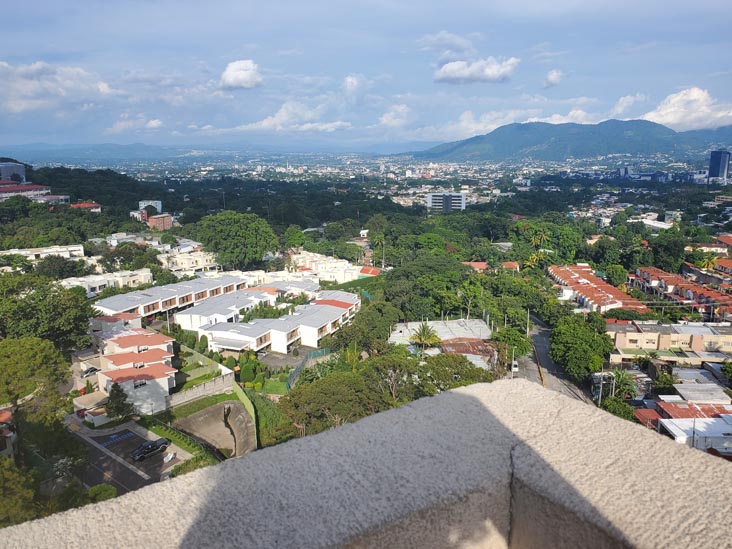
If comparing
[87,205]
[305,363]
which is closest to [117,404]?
[305,363]

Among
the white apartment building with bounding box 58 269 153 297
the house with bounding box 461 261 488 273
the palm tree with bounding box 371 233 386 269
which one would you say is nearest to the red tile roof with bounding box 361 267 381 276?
the house with bounding box 461 261 488 273

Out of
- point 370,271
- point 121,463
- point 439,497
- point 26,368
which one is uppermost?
point 439,497

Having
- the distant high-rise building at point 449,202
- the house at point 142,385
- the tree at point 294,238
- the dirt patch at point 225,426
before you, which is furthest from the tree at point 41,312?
the distant high-rise building at point 449,202

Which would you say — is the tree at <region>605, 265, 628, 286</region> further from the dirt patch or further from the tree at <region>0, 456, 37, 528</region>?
the tree at <region>0, 456, 37, 528</region>

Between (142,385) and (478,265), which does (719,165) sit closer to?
(478,265)

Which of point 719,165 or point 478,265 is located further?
point 719,165
